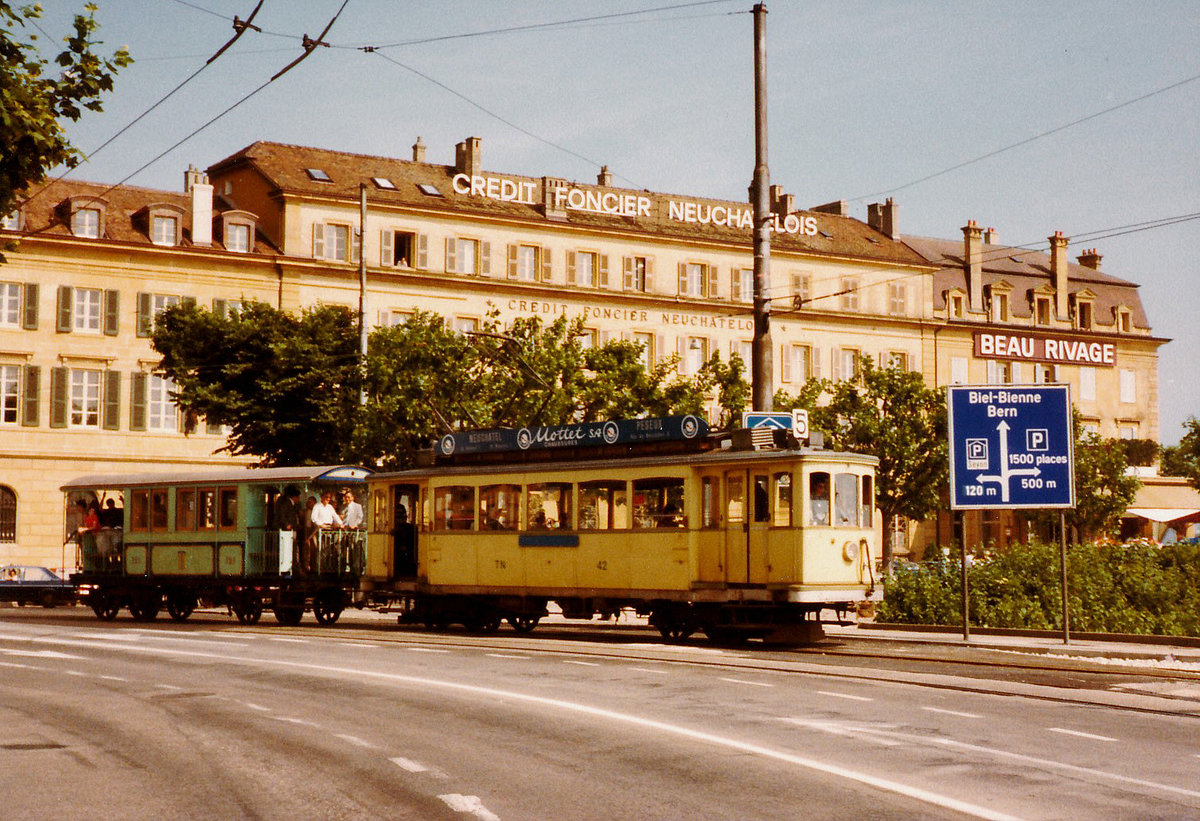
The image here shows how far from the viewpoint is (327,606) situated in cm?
3028

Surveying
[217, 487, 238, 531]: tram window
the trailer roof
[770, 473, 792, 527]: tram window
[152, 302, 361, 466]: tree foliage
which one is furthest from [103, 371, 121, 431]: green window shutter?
[770, 473, 792, 527]: tram window

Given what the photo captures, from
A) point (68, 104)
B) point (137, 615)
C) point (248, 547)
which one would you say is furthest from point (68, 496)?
point (68, 104)

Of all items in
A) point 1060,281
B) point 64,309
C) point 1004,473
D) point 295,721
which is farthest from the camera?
point 1060,281

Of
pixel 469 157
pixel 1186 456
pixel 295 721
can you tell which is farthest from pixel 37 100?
pixel 1186 456

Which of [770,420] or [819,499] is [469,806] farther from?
[770,420]

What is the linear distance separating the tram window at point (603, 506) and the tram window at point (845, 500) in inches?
132

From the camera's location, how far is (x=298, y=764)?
1073cm

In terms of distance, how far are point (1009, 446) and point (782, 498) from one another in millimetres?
3692

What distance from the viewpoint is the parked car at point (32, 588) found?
44.1 meters

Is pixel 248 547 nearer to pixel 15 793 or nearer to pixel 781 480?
pixel 781 480

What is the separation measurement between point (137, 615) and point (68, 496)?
2896 millimetres

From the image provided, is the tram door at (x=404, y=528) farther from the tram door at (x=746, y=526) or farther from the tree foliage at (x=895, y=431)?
the tree foliage at (x=895, y=431)


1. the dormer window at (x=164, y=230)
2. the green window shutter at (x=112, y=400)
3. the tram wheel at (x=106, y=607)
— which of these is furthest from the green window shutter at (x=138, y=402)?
the tram wheel at (x=106, y=607)

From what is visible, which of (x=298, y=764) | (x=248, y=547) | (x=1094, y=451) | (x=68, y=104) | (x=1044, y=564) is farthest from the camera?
(x=1094, y=451)
